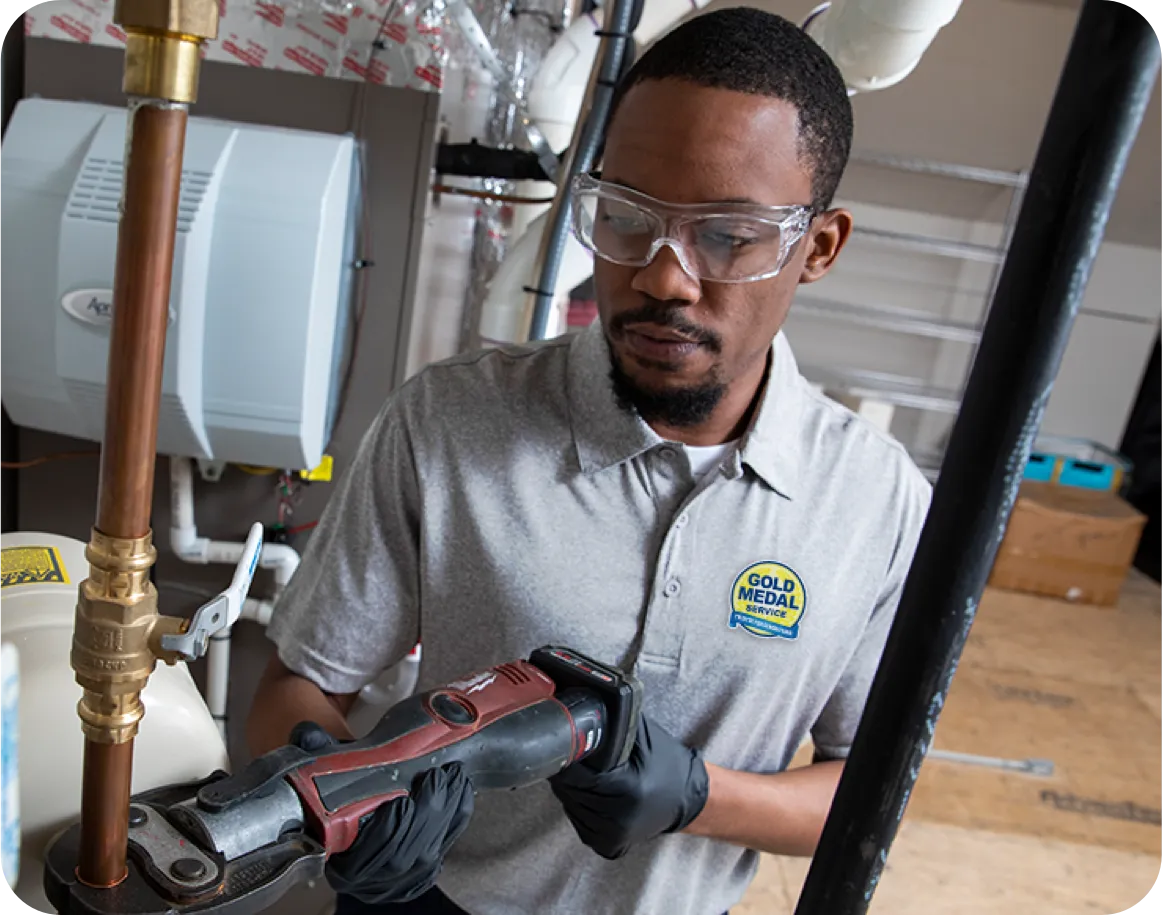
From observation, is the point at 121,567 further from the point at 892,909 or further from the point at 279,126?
the point at 892,909

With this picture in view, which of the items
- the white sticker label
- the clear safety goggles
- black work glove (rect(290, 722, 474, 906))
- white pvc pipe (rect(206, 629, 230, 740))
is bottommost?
white pvc pipe (rect(206, 629, 230, 740))

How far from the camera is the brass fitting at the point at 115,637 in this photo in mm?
425

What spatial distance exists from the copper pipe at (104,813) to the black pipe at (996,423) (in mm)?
315

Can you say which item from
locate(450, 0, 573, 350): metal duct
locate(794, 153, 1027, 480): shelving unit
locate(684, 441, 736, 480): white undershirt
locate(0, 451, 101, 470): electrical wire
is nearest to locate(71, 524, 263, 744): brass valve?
locate(684, 441, 736, 480): white undershirt

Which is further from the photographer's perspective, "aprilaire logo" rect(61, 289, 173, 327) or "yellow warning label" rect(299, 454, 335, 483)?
"yellow warning label" rect(299, 454, 335, 483)

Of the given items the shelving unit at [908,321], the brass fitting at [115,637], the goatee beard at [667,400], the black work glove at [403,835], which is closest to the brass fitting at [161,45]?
the brass fitting at [115,637]

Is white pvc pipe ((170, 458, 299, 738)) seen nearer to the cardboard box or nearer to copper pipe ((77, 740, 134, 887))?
copper pipe ((77, 740, 134, 887))

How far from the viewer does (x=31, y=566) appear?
79 cm

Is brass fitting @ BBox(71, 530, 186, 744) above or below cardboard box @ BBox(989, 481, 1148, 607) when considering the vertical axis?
above

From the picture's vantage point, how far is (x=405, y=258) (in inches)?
65.1

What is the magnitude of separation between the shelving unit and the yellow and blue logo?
3.59 m

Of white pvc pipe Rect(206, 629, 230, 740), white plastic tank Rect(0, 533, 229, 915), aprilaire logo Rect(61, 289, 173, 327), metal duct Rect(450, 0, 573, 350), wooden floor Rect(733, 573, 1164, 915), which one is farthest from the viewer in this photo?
wooden floor Rect(733, 573, 1164, 915)

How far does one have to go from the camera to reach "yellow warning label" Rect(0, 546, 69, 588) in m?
0.77

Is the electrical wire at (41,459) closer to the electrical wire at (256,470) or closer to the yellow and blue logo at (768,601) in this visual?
the electrical wire at (256,470)
